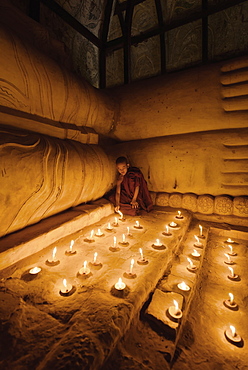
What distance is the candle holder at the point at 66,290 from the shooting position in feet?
4.37

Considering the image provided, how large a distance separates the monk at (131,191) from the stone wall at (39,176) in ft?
1.97

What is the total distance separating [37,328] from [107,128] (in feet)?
11.4

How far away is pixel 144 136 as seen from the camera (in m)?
3.76

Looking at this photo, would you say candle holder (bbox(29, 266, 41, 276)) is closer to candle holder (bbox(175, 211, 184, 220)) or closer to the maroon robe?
the maroon robe

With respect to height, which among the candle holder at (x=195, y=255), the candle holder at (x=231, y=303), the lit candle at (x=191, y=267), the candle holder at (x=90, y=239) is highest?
the candle holder at (x=90, y=239)

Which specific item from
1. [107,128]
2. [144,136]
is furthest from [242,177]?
[107,128]

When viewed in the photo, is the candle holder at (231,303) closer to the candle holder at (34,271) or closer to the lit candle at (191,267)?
the lit candle at (191,267)

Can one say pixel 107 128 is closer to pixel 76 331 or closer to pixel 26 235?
pixel 26 235

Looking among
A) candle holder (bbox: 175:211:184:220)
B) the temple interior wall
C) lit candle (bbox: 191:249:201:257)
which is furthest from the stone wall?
lit candle (bbox: 191:249:201:257)

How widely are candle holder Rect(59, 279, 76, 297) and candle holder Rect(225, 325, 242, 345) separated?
121cm

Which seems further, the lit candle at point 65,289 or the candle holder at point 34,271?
the candle holder at point 34,271

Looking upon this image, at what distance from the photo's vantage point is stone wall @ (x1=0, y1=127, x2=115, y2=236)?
5.50 feet

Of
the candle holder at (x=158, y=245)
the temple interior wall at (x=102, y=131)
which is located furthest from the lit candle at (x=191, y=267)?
the temple interior wall at (x=102, y=131)

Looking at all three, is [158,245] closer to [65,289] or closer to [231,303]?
[231,303]
